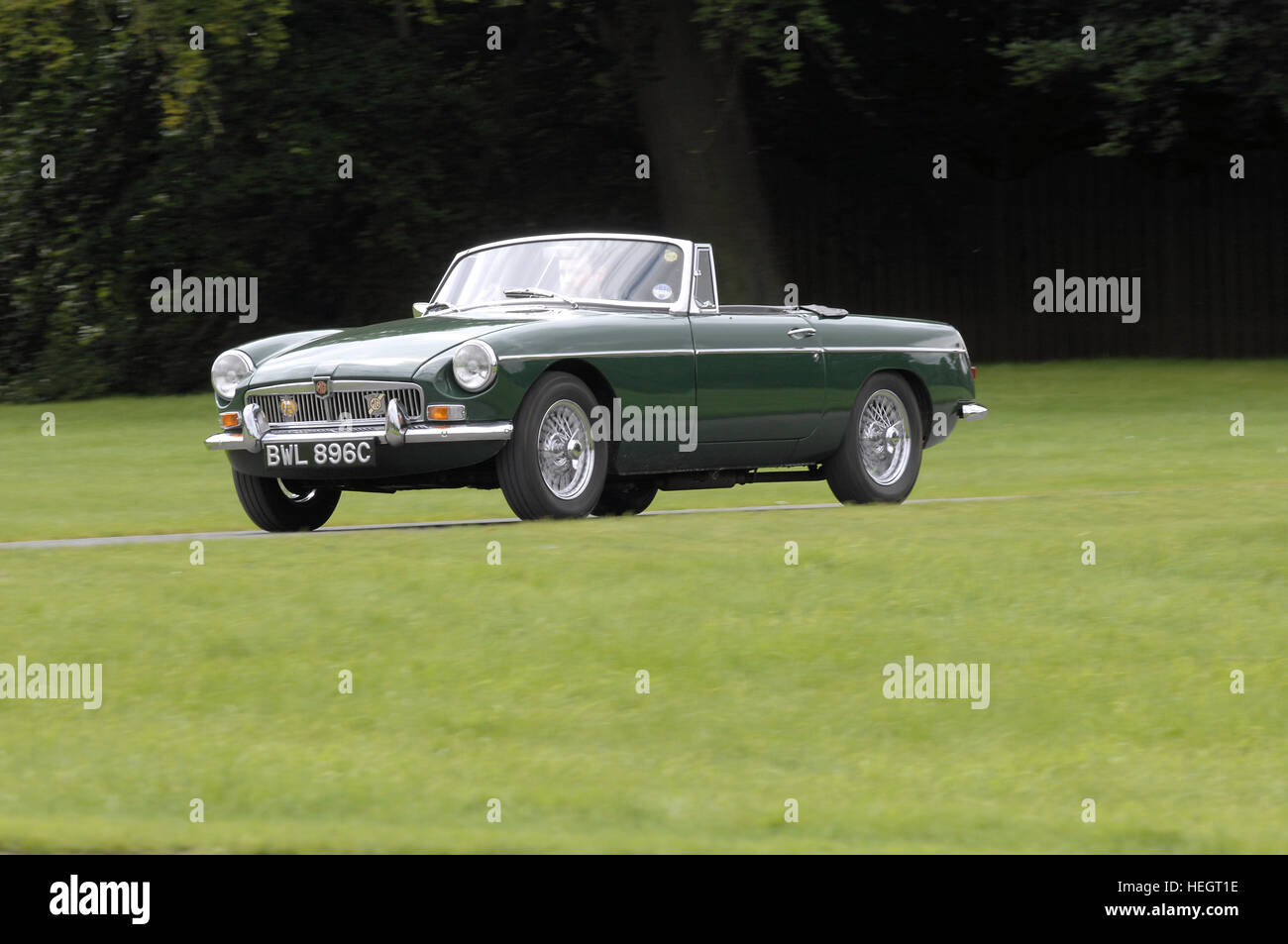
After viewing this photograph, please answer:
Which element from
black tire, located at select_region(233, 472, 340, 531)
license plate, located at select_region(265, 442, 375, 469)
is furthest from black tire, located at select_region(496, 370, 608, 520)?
black tire, located at select_region(233, 472, 340, 531)

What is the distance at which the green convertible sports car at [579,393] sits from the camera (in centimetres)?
1059

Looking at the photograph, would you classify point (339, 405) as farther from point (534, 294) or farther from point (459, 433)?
point (534, 294)

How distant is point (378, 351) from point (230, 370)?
1.08m

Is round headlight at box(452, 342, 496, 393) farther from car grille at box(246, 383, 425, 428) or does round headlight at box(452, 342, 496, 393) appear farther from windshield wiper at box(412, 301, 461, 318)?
windshield wiper at box(412, 301, 461, 318)

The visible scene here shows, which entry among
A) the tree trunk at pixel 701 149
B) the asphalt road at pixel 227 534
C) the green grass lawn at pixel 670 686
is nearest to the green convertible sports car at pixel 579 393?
the asphalt road at pixel 227 534

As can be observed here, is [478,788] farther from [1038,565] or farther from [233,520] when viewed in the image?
[233,520]

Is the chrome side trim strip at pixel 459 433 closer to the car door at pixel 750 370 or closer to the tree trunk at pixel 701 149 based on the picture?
the car door at pixel 750 370

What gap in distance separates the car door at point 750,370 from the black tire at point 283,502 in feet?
7.71

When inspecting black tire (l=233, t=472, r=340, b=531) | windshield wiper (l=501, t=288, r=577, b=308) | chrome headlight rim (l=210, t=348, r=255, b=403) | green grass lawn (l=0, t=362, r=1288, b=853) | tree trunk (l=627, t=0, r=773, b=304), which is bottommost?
green grass lawn (l=0, t=362, r=1288, b=853)

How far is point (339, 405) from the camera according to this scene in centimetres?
1074

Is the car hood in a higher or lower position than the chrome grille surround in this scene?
higher

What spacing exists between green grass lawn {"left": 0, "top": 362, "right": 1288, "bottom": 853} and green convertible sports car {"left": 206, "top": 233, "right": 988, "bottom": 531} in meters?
0.43

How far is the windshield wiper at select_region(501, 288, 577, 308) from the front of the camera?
1188cm

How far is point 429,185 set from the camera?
27.2 meters
